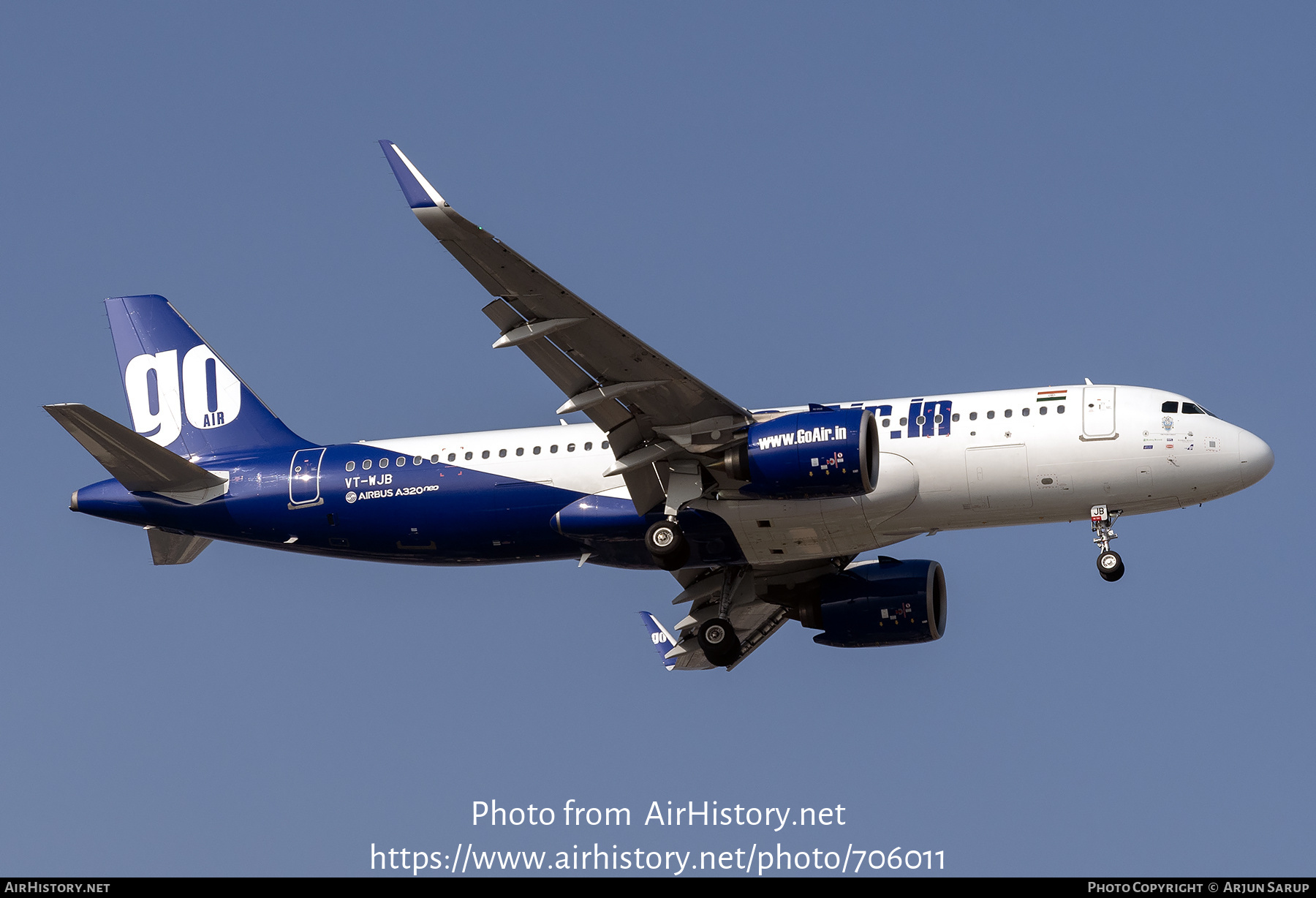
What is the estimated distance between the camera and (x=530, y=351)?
35812 millimetres

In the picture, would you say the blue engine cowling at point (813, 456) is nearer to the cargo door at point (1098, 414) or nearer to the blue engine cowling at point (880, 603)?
the cargo door at point (1098, 414)

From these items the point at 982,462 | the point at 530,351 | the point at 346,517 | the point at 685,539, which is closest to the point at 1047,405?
the point at 982,462

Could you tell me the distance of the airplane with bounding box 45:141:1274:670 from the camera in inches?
1443

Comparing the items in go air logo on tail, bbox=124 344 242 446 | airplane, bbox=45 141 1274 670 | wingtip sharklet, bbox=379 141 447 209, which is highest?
wingtip sharklet, bbox=379 141 447 209

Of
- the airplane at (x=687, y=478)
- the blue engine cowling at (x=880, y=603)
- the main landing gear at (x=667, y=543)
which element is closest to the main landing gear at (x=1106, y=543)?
the airplane at (x=687, y=478)

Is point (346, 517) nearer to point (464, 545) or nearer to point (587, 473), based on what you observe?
point (464, 545)

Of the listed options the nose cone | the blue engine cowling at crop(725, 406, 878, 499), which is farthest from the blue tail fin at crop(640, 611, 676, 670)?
the nose cone

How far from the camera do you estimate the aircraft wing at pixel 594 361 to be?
31844 millimetres

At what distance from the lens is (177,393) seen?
4550 centimetres

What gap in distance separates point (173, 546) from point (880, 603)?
18.5 metres

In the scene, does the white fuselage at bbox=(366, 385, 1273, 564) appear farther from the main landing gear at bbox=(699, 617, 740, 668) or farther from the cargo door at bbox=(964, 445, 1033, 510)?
the main landing gear at bbox=(699, 617, 740, 668)

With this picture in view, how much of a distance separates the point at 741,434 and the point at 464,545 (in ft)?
25.2

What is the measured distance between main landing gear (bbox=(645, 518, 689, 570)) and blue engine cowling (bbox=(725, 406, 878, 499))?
232 centimetres

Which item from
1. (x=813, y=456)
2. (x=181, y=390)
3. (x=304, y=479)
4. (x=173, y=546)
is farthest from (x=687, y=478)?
(x=181, y=390)
